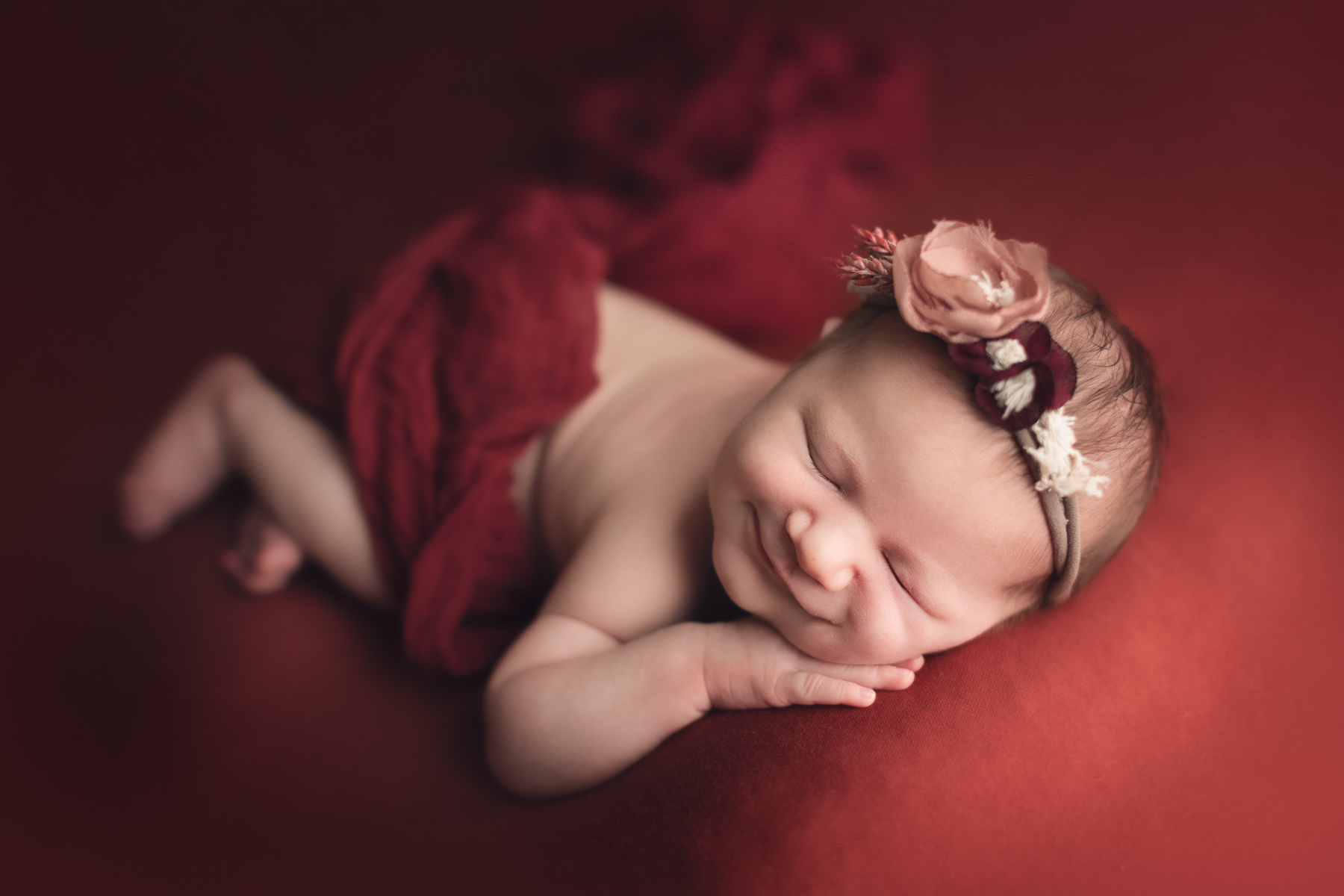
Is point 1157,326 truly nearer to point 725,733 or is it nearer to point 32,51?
point 725,733

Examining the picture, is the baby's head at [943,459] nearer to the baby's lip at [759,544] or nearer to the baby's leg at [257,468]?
the baby's lip at [759,544]

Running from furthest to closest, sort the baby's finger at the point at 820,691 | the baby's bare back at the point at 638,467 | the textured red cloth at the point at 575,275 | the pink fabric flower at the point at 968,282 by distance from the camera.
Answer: the textured red cloth at the point at 575,275 < the baby's bare back at the point at 638,467 < the baby's finger at the point at 820,691 < the pink fabric flower at the point at 968,282

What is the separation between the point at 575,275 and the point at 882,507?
0.61 metres

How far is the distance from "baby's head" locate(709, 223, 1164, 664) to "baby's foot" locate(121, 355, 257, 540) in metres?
0.81

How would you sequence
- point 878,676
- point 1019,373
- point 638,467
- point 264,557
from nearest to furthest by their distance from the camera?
point 1019,373 → point 878,676 → point 638,467 → point 264,557

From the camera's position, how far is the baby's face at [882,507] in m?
0.66

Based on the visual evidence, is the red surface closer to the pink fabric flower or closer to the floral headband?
the floral headband

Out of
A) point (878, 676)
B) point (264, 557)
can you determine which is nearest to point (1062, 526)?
point (878, 676)

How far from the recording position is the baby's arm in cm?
75

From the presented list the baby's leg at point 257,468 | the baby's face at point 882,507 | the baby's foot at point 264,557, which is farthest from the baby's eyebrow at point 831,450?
the baby's foot at point 264,557

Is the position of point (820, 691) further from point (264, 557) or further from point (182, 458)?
point (182, 458)

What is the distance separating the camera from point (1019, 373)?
2.05 ft

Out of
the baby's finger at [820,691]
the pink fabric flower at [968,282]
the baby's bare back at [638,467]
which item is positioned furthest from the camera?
the baby's bare back at [638,467]

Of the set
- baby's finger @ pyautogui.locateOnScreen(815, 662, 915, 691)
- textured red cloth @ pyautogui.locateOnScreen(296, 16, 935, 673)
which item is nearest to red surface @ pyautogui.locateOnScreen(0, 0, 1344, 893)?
baby's finger @ pyautogui.locateOnScreen(815, 662, 915, 691)
